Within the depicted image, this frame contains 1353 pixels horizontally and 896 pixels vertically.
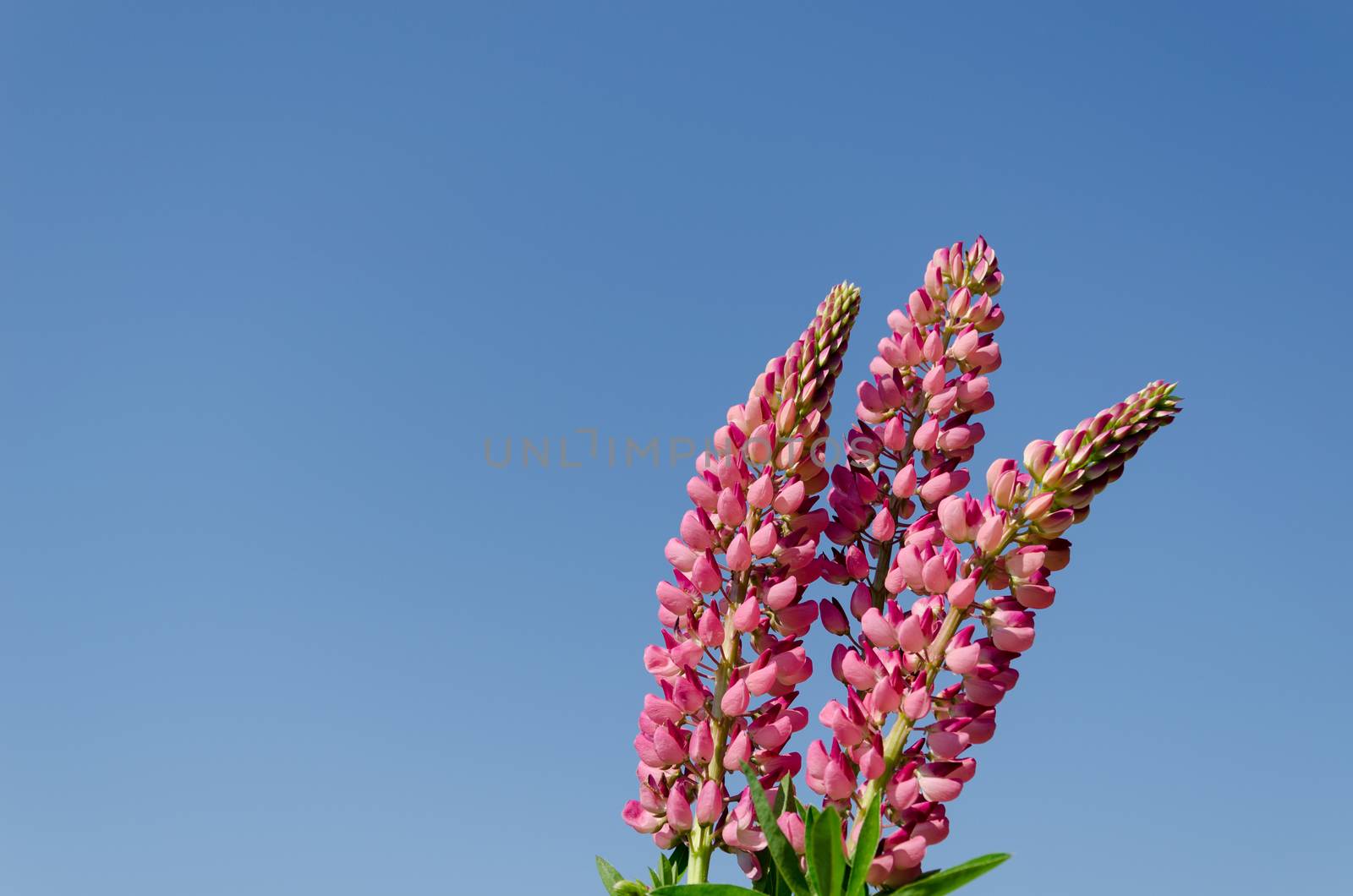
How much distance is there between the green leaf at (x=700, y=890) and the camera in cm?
190

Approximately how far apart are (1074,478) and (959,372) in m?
0.56

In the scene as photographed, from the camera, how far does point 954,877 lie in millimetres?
1952

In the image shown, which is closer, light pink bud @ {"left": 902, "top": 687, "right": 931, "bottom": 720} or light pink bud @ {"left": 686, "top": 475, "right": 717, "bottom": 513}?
light pink bud @ {"left": 902, "top": 687, "right": 931, "bottom": 720}

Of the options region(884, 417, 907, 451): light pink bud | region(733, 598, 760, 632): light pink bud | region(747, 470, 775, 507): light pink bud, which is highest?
region(884, 417, 907, 451): light pink bud

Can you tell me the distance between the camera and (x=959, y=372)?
8.63ft

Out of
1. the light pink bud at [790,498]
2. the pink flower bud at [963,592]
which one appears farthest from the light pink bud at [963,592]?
the light pink bud at [790,498]

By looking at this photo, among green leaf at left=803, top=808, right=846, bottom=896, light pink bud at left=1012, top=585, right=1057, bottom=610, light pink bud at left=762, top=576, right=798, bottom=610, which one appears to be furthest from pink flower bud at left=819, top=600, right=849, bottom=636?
green leaf at left=803, top=808, right=846, bottom=896

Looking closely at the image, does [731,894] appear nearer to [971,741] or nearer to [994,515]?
[971,741]

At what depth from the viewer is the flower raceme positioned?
2.10m

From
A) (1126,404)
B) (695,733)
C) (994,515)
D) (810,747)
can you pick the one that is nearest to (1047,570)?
(994,515)

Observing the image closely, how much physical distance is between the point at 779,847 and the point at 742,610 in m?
0.43

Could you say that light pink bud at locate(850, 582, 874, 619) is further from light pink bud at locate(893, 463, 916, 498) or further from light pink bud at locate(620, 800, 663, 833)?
light pink bud at locate(620, 800, 663, 833)

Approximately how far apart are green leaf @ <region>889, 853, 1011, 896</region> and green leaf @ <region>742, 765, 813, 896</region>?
17cm

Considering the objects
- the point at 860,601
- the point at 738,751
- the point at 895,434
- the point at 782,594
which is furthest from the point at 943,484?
the point at 738,751
